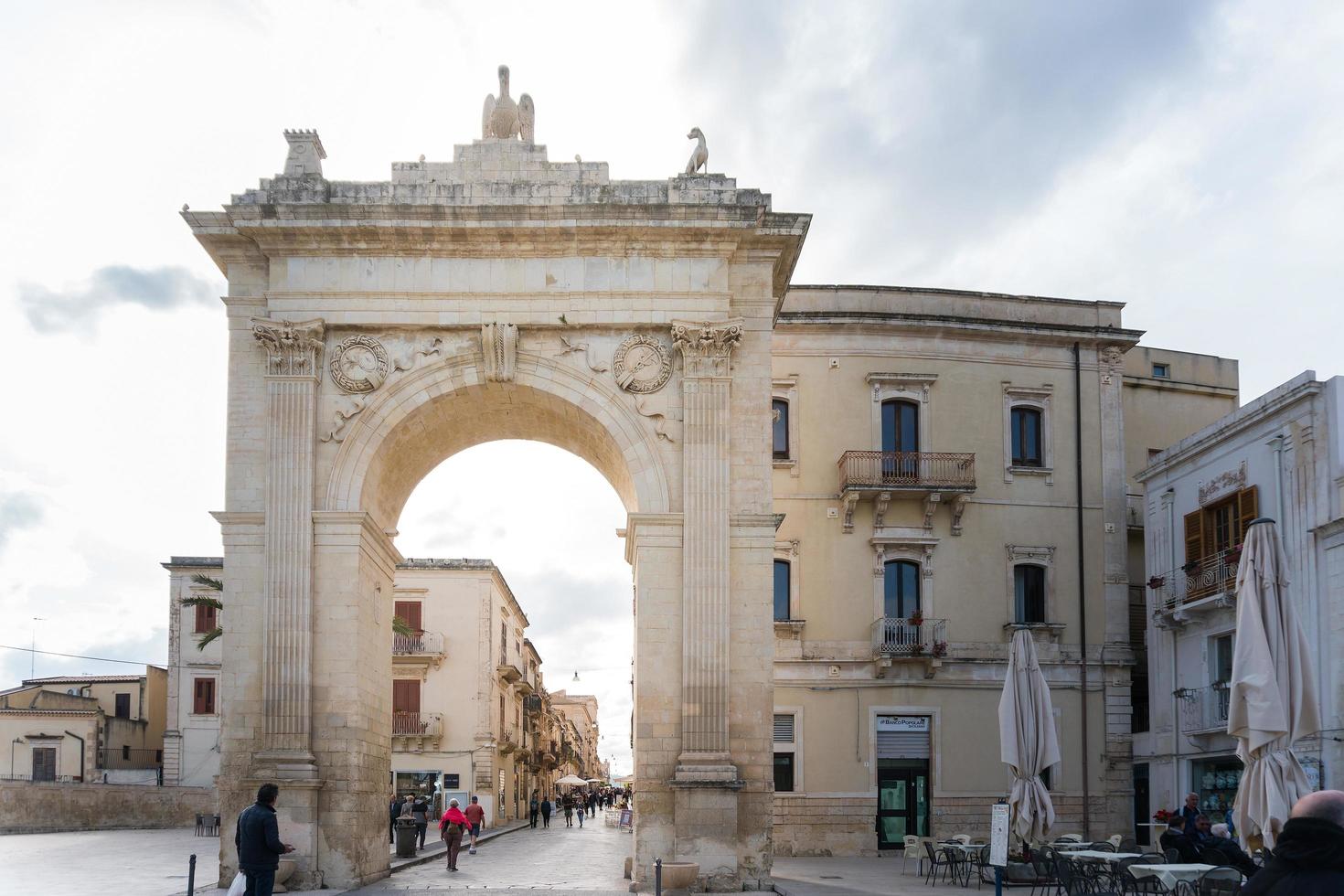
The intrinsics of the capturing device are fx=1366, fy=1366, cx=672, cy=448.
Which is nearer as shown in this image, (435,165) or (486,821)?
(435,165)

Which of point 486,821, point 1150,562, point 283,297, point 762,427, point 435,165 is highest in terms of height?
point 435,165

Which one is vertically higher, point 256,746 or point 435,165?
point 435,165

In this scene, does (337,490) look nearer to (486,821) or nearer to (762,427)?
(762,427)

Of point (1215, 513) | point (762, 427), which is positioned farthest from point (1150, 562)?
point (762, 427)

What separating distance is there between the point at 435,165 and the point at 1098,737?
19.6 meters

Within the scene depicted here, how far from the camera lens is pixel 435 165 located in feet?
75.5

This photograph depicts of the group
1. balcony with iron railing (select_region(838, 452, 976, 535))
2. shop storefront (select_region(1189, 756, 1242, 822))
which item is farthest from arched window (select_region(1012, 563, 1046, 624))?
shop storefront (select_region(1189, 756, 1242, 822))

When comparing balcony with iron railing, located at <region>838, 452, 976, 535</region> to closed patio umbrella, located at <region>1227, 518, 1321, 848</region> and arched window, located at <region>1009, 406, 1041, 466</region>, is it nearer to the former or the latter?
arched window, located at <region>1009, 406, 1041, 466</region>

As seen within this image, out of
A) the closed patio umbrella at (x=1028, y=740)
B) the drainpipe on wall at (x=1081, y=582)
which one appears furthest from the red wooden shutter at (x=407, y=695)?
the closed patio umbrella at (x=1028, y=740)

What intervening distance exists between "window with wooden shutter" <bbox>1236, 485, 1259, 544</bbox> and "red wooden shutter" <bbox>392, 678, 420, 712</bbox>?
3207 centimetres

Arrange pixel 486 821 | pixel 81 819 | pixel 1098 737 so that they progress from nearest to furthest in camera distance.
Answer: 1. pixel 1098 737
2. pixel 81 819
3. pixel 486 821

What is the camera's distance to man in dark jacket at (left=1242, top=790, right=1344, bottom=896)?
5.43 m

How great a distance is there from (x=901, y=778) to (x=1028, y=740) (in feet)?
29.1

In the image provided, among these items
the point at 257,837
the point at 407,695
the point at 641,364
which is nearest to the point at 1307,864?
the point at 257,837
